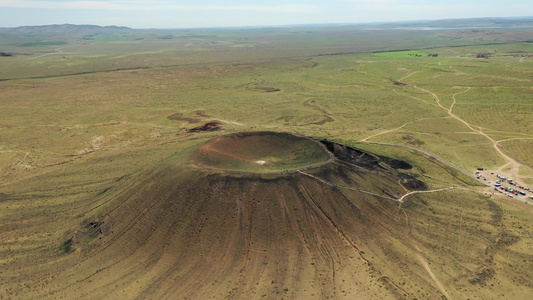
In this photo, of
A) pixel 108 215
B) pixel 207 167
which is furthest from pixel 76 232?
pixel 207 167

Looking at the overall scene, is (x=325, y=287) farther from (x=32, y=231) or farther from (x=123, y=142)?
(x=123, y=142)

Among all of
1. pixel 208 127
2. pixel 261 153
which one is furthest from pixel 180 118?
pixel 261 153

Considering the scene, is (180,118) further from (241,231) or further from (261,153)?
(241,231)

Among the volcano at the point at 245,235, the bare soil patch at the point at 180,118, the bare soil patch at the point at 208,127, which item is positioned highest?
the bare soil patch at the point at 180,118

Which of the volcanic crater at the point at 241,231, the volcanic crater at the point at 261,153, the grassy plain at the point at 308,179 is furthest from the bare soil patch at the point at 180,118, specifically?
the volcanic crater at the point at 241,231

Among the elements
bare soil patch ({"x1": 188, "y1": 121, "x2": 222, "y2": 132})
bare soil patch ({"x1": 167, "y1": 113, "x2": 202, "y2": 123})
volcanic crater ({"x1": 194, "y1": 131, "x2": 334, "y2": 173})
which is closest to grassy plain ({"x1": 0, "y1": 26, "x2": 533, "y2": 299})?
bare soil patch ({"x1": 167, "y1": 113, "x2": 202, "y2": 123})

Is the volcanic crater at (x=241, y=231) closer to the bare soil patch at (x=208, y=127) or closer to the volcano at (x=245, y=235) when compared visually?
the volcano at (x=245, y=235)
